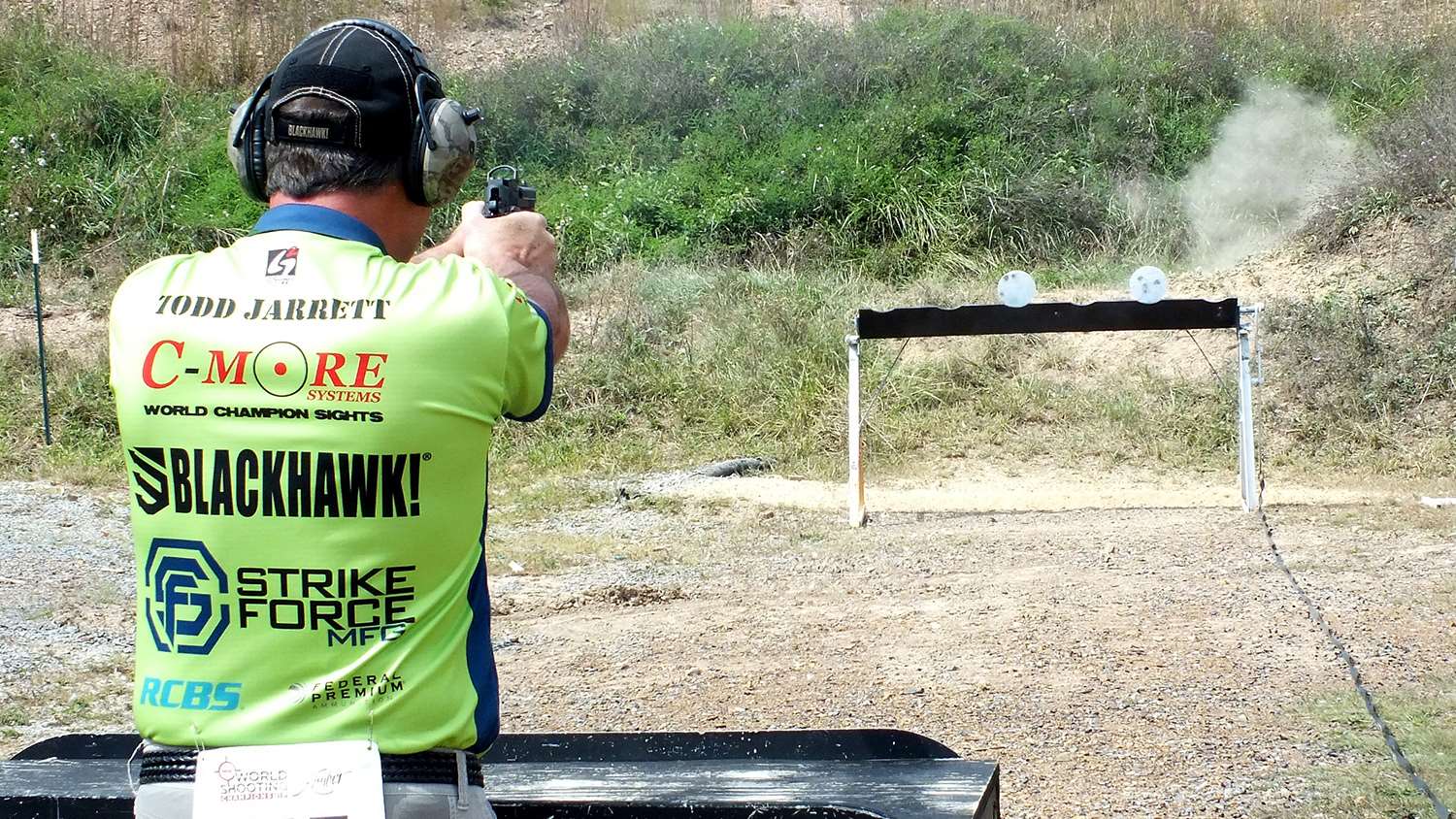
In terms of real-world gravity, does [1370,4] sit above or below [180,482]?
above

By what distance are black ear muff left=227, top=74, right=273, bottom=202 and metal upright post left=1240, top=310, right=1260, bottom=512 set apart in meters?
6.65

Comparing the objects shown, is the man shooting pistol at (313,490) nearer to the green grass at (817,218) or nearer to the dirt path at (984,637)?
the dirt path at (984,637)

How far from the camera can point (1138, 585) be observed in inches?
233

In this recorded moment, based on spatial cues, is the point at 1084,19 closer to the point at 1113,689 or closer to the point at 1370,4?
the point at 1370,4

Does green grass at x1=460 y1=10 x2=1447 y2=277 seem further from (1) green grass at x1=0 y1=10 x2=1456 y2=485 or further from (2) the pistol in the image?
(2) the pistol

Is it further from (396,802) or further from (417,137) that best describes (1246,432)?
(396,802)

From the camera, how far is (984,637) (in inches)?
208

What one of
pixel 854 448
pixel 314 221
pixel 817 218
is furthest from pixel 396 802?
pixel 817 218

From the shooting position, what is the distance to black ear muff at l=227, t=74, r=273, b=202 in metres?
1.81

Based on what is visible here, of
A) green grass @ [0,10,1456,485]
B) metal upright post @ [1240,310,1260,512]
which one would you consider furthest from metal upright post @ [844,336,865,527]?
metal upright post @ [1240,310,1260,512]

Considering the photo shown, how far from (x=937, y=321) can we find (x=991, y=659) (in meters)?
3.08

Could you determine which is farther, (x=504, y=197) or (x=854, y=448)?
(x=854, y=448)

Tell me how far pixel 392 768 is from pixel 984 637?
3.89 metres

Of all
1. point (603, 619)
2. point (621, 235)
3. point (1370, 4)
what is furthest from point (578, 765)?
point (1370, 4)
